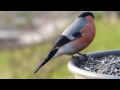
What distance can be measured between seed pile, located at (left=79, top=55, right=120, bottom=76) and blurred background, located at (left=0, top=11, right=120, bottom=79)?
2795 millimetres

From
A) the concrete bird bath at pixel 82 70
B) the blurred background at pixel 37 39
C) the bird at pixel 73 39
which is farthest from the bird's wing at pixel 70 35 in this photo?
the blurred background at pixel 37 39

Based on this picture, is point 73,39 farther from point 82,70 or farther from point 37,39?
point 37,39

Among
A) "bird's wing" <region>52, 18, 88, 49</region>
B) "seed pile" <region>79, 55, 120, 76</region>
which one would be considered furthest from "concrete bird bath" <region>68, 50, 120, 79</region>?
"bird's wing" <region>52, 18, 88, 49</region>

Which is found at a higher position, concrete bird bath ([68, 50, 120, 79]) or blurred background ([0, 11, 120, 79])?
concrete bird bath ([68, 50, 120, 79])

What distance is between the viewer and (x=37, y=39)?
6.36 m

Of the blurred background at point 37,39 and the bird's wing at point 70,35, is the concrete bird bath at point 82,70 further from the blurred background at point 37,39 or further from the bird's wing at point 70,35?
the blurred background at point 37,39

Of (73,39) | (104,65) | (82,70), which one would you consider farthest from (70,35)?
(82,70)

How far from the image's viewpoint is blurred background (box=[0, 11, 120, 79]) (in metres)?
5.30

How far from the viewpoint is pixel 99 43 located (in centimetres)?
621

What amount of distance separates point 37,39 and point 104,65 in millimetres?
4366

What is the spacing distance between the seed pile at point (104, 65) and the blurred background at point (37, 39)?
279cm

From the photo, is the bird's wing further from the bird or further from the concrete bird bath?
the concrete bird bath

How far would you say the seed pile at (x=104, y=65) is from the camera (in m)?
1.93
